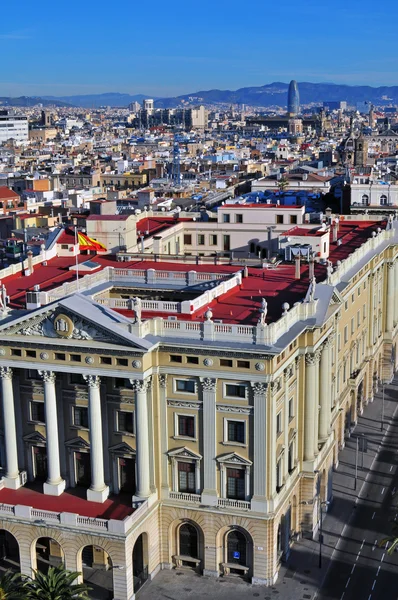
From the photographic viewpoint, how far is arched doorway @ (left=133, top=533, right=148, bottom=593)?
194 ft

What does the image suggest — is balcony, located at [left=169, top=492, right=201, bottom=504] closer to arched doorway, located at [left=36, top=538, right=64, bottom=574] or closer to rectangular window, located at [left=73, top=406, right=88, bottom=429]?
rectangular window, located at [left=73, top=406, right=88, bottom=429]

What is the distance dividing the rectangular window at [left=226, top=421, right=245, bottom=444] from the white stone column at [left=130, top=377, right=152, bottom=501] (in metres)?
5.39

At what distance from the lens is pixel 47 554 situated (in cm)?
6147

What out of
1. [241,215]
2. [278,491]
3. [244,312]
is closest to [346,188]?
[241,215]

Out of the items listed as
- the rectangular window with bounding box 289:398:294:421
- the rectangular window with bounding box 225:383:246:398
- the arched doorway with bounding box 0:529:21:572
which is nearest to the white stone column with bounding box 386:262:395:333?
the rectangular window with bounding box 289:398:294:421

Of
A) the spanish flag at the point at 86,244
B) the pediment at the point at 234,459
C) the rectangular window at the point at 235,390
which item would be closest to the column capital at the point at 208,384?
the rectangular window at the point at 235,390

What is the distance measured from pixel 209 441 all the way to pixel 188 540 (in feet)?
26.1

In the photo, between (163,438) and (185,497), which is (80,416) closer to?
(163,438)

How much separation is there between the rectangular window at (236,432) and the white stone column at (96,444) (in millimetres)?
8594

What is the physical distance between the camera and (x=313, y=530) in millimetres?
65500

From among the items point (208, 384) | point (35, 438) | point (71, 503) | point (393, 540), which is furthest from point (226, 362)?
point (393, 540)

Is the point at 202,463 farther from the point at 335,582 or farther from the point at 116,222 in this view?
the point at 116,222

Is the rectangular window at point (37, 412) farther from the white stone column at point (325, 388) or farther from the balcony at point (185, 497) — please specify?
the white stone column at point (325, 388)

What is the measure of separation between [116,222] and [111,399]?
3546 centimetres
